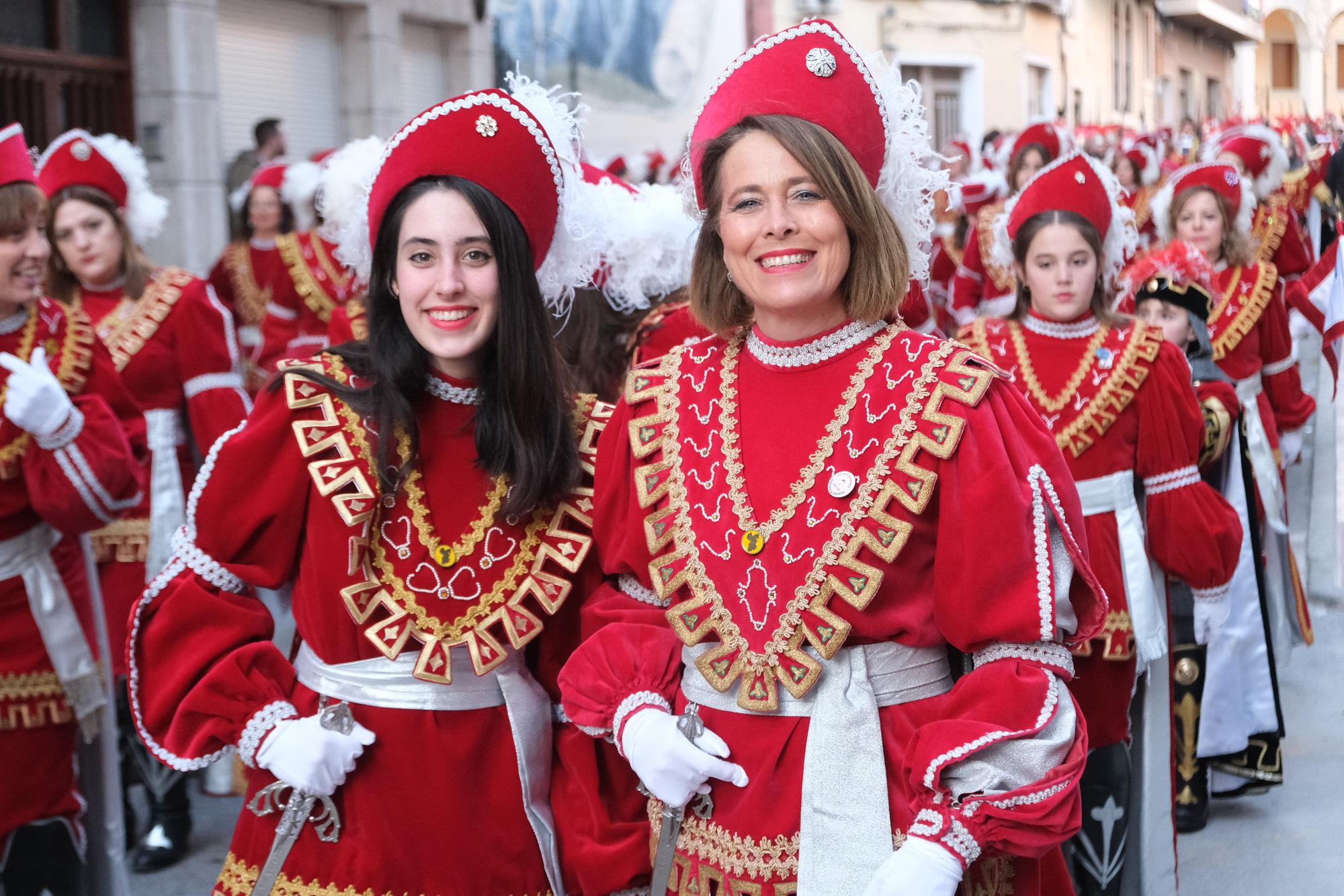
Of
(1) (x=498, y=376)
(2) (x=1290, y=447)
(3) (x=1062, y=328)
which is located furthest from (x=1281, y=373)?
(1) (x=498, y=376)

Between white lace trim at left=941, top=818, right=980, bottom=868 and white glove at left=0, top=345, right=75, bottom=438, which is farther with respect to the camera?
white glove at left=0, top=345, right=75, bottom=438

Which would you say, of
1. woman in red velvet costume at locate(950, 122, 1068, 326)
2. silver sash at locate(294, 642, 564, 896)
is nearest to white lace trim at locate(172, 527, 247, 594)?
silver sash at locate(294, 642, 564, 896)

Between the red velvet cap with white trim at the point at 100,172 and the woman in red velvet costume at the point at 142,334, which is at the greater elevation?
the red velvet cap with white trim at the point at 100,172

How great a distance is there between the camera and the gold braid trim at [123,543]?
4.69 m

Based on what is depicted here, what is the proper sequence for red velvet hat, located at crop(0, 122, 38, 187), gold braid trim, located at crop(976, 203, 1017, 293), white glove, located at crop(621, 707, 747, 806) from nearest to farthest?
white glove, located at crop(621, 707, 747, 806) → red velvet hat, located at crop(0, 122, 38, 187) → gold braid trim, located at crop(976, 203, 1017, 293)

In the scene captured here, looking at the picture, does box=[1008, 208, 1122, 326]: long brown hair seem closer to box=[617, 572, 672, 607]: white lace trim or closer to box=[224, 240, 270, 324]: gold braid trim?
box=[617, 572, 672, 607]: white lace trim

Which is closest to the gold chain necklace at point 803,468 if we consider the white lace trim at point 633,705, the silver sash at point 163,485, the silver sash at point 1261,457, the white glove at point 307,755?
the white lace trim at point 633,705

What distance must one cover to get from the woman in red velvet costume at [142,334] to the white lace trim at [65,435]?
4.92 ft

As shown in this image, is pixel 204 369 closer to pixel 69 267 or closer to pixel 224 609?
pixel 69 267

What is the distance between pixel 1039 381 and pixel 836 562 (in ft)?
6.36

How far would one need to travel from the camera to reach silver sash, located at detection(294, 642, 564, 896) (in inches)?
95.9

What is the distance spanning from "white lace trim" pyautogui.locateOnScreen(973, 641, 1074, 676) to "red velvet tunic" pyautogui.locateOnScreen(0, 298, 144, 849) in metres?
2.10

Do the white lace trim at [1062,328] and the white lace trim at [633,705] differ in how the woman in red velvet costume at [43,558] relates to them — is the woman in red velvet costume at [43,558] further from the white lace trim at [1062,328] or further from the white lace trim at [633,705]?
the white lace trim at [1062,328]

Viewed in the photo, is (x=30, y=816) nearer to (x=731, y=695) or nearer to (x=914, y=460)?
(x=731, y=695)
